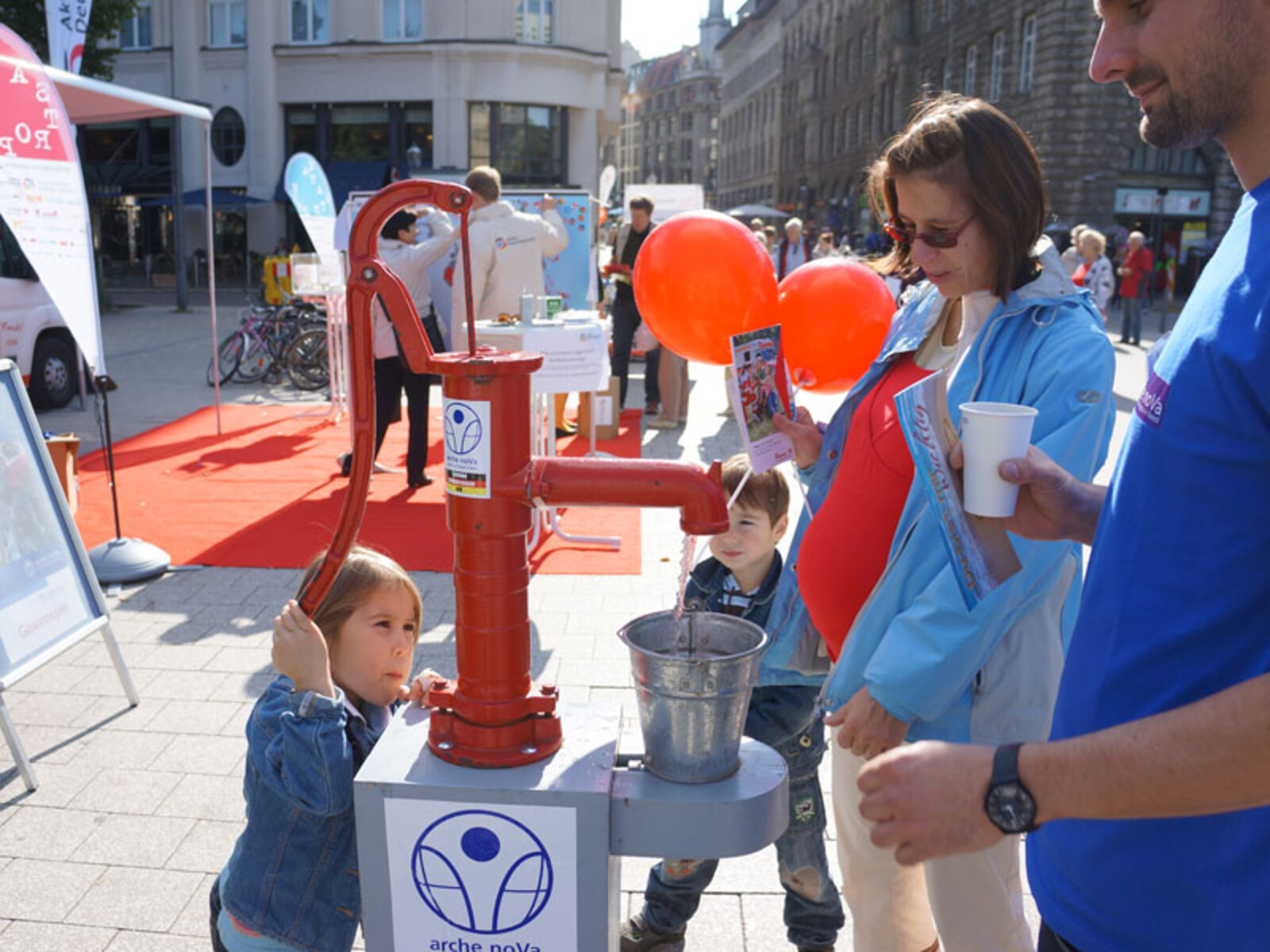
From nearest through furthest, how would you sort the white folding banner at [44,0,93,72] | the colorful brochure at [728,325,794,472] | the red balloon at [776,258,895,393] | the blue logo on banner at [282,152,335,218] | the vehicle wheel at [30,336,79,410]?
the colorful brochure at [728,325,794,472] < the red balloon at [776,258,895,393] < the blue logo on banner at [282,152,335,218] < the vehicle wheel at [30,336,79,410] < the white folding banner at [44,0,93,72]

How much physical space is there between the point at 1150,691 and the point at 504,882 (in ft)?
2.75

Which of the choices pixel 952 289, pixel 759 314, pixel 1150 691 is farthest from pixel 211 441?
pixel 1150 691

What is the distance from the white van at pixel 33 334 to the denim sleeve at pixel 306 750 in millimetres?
9462

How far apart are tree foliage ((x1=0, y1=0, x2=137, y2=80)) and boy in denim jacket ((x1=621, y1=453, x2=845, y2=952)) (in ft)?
63.1

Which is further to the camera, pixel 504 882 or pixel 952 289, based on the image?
pixel 952 289

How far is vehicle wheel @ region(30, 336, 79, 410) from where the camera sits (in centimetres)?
1052

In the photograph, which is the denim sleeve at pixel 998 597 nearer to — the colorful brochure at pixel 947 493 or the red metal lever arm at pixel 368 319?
the colorful brochure at pixel 947 493

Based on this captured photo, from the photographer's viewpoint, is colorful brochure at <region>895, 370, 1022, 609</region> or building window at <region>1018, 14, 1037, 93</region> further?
building window at <region>1018, 14, 1037, 93</region>

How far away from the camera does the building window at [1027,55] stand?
33.1 metres

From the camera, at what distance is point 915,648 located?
70.0 inches

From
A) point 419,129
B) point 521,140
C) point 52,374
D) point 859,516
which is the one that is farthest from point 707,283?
point 419,129

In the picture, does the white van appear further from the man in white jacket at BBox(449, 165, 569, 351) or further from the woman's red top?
the woman's red top

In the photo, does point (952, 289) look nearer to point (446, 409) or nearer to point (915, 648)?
point (915, 648)

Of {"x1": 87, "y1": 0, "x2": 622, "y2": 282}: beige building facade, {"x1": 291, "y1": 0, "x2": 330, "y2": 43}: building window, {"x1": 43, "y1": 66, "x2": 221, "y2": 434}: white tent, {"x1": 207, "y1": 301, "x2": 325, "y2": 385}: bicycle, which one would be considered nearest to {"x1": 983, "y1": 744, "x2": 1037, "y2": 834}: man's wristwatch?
Answer: {"x1": 43, "y1": 66, "x2": 221, "y2": 434}: white tent
